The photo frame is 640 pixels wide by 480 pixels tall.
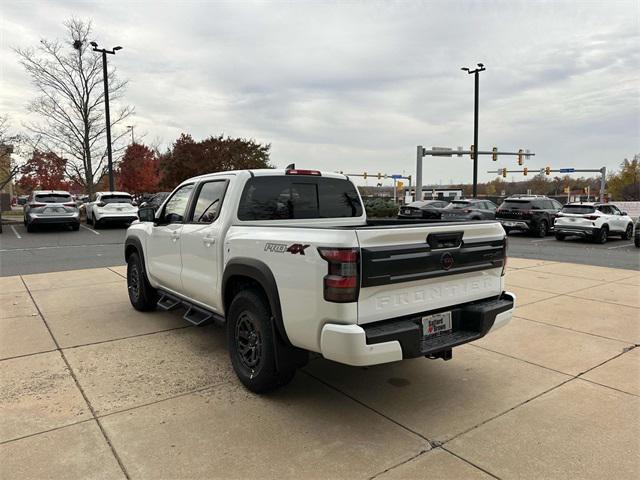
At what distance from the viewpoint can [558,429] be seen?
3.27 m

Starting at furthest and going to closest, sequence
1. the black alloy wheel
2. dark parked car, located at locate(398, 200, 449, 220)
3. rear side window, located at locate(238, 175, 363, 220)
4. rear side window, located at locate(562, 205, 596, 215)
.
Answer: dark parked car, located at locate(398, 200, 449, 220) → rear side window, located at locate(562, 205, 596, 215) → rear side window, located at locate(238, 175, 363, 220) → the black alloy wheel

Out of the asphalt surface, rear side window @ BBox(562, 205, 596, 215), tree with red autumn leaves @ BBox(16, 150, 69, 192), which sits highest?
tree with red autumn leaves @ BBox(16, 150, 69, 192)

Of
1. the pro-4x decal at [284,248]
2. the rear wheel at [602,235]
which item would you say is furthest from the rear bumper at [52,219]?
the rear wheel at [602,235]

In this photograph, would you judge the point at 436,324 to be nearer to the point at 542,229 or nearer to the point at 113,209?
the point at 542,229

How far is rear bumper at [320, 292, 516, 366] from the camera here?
2.97 metres

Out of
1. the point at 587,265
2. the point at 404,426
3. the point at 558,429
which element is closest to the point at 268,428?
the point at 404,426

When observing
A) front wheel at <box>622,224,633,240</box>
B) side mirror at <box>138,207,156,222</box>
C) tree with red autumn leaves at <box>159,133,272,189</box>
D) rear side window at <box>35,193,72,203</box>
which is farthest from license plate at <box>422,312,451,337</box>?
tree with red autumn leaves at <box>159,133,272,189</box>

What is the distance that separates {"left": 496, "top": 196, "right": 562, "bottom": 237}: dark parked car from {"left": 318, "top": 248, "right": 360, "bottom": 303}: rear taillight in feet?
58.3

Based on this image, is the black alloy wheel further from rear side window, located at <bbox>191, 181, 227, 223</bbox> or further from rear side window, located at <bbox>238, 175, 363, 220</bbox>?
rear side window, located at <bbox>191, 181, 227, 223</bbox>

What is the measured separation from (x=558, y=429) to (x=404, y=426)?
3.52ft

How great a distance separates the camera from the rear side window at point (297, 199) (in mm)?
4316

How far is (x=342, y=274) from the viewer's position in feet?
9.73

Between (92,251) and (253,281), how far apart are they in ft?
36.7

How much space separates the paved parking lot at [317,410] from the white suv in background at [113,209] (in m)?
15.0
